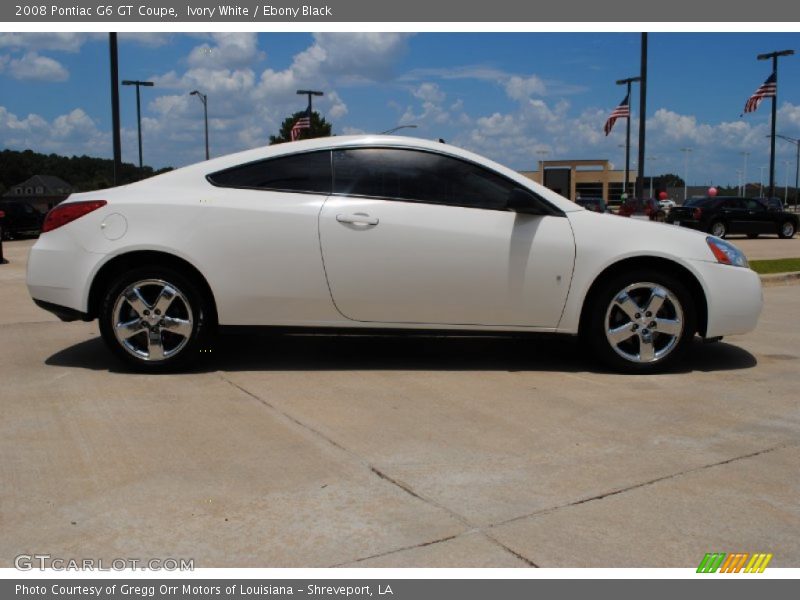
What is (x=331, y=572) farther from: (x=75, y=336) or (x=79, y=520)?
(x=75, y=336)

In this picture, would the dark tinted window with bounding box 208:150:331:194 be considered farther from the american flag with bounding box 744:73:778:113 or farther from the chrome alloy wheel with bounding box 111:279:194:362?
the american flag with bounding box 744:73:778:113

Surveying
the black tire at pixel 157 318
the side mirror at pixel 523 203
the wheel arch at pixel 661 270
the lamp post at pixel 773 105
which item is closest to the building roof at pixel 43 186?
the lamp post at pixel 773 105

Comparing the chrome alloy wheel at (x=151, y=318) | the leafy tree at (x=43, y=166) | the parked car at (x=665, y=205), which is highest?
the leafy tree at (x=43, y=166)

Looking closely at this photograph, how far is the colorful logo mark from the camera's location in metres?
2.71

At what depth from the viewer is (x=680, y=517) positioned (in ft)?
10.1

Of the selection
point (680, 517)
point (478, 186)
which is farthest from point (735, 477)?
point (478, 186)

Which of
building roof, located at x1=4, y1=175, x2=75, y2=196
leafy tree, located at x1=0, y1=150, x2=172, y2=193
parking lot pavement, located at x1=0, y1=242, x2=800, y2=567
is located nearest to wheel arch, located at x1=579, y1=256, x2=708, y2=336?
parking lot pavement, located at x1=0, y1=242, x2=800, y2=567

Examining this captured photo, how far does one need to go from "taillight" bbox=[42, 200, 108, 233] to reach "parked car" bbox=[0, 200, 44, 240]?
25.3 metres

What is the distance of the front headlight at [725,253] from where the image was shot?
5418 mm

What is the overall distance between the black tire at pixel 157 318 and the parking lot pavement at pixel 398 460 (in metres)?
0.15

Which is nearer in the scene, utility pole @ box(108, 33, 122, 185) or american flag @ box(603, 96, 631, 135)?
utility pole @ box(108, 33, 122, 185)

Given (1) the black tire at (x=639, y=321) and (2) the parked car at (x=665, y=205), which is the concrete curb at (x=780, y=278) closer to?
(1) the black tire at (x=639, y=321)

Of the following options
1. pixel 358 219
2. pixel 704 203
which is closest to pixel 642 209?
pixel 704 203
